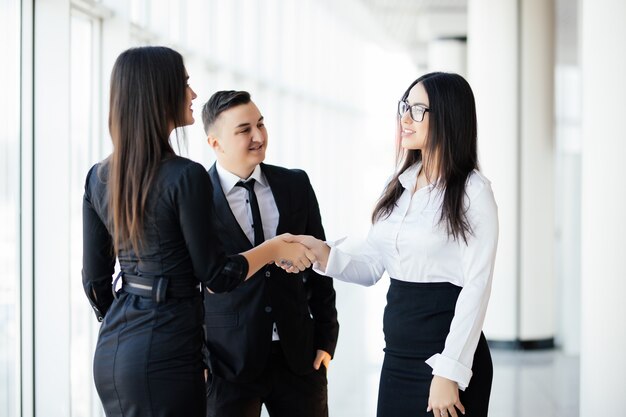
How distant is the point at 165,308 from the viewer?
2.17m

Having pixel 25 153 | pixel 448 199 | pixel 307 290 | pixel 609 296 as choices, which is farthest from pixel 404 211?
pixel 25 153

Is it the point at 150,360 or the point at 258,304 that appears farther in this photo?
the point at 258,304

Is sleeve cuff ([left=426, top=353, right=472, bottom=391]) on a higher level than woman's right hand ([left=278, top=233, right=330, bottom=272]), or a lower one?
lower

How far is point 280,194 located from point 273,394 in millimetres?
675

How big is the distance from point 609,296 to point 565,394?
2.27 meters

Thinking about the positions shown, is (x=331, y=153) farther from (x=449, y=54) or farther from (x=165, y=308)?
(x=165, y=308)

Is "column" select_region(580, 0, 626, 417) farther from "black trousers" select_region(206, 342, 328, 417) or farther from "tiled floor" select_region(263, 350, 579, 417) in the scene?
"black trousers" select_region(206, 342, 328, 417)

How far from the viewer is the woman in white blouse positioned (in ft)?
7.42

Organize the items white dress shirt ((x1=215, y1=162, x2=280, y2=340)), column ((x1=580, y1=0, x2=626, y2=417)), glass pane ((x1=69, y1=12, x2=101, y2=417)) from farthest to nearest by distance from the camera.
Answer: glass pane ((x1=69, y1=12, x2=101, y2=417)) < column ((x1=580, y1=0, x2=626, y2=417)) < white dress shirt ((x1=215, y1=162, x2=280, y2=340))

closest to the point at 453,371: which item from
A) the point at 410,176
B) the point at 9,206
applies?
the point at 410,176

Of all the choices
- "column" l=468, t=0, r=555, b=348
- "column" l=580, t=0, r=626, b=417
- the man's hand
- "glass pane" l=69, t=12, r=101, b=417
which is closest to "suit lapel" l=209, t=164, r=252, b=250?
the man's hand

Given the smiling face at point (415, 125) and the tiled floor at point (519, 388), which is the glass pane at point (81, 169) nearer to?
the tiled floor at point (519, 388)

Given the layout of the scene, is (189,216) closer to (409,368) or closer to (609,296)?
(409,368)

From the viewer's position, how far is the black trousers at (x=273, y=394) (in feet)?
8.76
